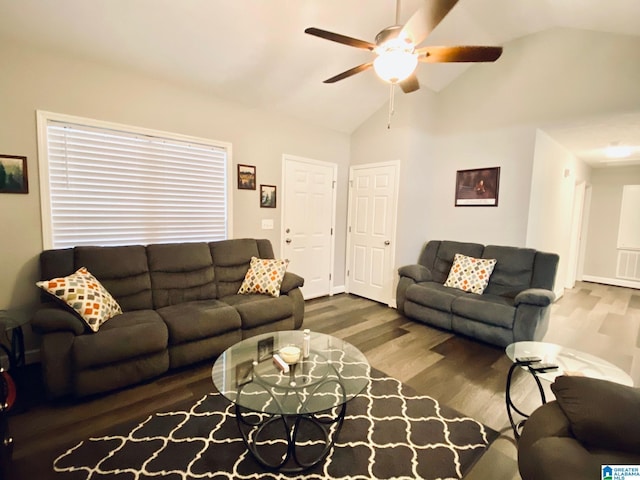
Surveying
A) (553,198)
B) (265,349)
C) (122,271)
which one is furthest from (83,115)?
(553,198)

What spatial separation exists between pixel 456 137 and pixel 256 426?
419 cm

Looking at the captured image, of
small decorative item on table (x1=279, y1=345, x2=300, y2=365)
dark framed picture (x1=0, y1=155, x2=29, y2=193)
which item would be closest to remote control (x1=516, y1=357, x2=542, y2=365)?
small decorative item on table (x1=279, y1=345, x2=300, y2=365)

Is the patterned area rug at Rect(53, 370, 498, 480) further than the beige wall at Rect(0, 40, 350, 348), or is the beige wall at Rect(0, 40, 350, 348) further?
the beige wall at Rect(0, 40, 350, 348)

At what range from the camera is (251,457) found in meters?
1.67

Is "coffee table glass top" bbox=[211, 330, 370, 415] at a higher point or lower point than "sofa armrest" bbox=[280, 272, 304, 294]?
lower

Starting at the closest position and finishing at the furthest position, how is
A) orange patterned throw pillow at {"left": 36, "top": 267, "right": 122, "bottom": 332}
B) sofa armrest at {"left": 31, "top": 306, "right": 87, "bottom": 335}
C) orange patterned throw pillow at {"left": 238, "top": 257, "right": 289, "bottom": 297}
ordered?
sofa armrest at {"left": 31, "top": 306, "right": 87, "bottom": 335}, orange patterned throw pillow at {"left": 36, "top": 267, "right": 122, "bottom": 332}, orange patterned throw pillow at {"left": 238, "top": 257, "right": 289, "bottom": 297}

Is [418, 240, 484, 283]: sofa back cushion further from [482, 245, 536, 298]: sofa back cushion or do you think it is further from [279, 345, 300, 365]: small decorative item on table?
[279, 345, 300, 365]: small decorative item on table

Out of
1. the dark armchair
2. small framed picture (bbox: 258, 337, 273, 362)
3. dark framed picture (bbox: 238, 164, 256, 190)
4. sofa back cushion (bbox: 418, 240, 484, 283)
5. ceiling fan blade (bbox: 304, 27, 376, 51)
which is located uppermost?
ceiling fan blade (bbox: 304, 27, 376, 51)

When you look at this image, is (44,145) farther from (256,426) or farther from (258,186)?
(256,426)

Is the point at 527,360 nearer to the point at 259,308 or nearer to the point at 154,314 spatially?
the point at 259,308

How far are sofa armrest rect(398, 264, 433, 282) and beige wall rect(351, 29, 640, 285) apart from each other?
0.96 feet

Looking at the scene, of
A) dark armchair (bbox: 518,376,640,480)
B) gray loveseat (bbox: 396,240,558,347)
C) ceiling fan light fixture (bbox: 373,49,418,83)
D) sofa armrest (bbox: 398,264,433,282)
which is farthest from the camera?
sofa armrest (bbox: 398,264,433,282)

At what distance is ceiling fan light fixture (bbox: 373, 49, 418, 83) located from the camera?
6.00 feet

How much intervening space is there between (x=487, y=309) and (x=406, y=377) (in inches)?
49.8
